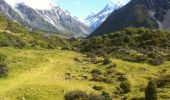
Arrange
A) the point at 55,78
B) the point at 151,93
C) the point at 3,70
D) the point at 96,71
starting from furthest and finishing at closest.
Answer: the point at 96,71
the point at 55,78
the point at 3,70
the point at 151,93

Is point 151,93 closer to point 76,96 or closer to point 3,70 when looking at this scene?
point 76,96

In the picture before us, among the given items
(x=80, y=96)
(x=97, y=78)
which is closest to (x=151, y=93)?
(x=80, y=96)

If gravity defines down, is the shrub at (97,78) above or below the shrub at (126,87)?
above

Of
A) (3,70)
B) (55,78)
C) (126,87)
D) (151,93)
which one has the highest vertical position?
(3,70)

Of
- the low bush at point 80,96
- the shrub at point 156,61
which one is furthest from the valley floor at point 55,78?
the low bush at point 80,96

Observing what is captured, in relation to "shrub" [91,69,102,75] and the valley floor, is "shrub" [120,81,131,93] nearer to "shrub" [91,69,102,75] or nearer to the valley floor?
the valley floor

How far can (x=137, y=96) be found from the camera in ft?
155

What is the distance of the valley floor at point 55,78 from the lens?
1880 inches

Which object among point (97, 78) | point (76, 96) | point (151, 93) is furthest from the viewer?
point (97, 78)

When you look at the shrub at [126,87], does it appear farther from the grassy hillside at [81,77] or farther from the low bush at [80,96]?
the low bush at [80,96]

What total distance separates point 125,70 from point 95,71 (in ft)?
17.1

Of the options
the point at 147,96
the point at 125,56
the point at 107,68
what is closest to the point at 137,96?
the point at 147,96

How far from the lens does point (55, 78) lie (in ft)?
186

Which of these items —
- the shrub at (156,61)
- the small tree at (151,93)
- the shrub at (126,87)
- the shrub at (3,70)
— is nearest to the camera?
the small tree at (151,93)
